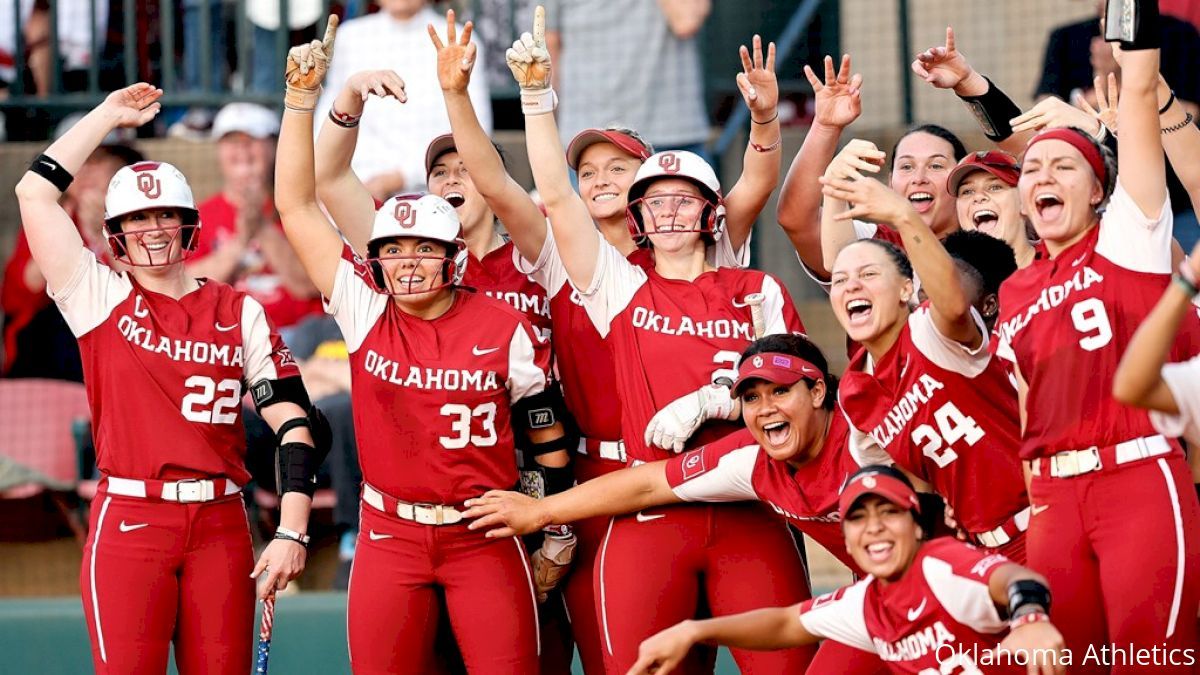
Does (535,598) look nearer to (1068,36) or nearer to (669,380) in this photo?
(669,380)

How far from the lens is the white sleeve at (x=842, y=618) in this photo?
5.13m

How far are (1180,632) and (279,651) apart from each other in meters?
4.53

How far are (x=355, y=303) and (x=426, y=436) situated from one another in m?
0.49

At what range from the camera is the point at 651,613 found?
582 cm

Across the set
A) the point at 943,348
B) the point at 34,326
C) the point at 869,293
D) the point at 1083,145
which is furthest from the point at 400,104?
the point at 1083,145

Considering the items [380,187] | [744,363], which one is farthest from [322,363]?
[744,363]

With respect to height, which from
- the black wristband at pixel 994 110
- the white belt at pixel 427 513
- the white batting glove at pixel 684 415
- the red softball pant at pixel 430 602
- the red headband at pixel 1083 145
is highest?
the black wristband at pixel 994 110

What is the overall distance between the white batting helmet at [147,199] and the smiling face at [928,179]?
7.80 ft

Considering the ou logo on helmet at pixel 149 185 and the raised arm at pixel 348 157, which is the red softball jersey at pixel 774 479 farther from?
the ou logo on helmet at pixel 149 185

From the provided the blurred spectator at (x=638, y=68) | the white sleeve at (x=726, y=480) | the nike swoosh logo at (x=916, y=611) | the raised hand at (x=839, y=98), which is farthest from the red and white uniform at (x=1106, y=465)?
the blurred spectator at (x=638, y=68)

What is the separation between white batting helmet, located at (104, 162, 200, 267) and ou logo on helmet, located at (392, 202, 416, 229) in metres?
0.71

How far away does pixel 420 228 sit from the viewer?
5801 millimetres

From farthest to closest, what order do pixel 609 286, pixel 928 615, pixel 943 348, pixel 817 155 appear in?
pixel 817 155
pixel 609 286
pixel 943 348
pixel 928 615

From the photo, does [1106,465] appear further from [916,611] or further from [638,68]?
[638,68]
